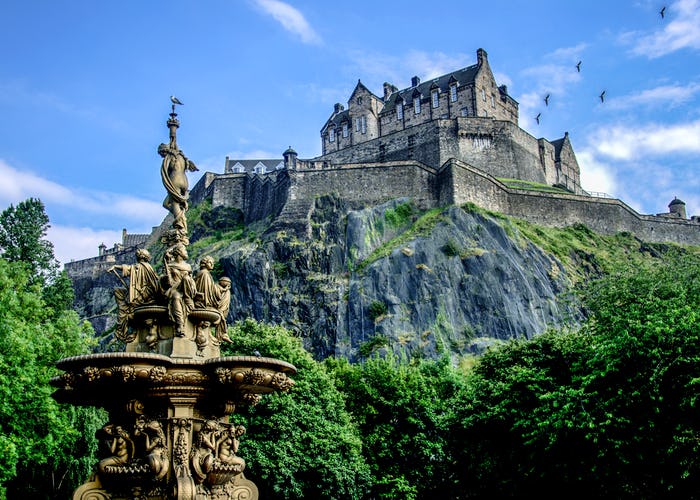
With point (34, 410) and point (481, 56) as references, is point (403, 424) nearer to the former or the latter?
point (34, 410)

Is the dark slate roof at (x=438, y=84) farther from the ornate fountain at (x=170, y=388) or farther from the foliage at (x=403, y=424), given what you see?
the ornate fountain at (x=170, y=388)

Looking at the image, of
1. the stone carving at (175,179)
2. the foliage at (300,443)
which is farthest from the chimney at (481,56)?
the stone carving at (175,179)

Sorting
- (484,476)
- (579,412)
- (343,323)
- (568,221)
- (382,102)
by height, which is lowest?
(484,476)

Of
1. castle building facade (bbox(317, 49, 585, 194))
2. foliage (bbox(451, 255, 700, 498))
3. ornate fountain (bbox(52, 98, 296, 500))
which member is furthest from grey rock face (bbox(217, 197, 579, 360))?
ornate fountain (bbox(52, 98, 296, 500))

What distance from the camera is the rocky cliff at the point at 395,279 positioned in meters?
50.0

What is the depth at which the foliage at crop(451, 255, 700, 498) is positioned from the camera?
19.3 m

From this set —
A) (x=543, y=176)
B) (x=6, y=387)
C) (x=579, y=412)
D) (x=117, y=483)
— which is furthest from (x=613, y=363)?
(x=543, y=176)

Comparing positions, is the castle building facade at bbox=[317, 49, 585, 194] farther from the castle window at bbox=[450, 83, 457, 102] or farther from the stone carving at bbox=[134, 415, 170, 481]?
the stone carving at bbox=[134, 415, 170, 481]

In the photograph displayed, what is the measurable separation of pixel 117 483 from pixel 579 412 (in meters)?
14.9

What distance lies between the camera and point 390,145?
71.6 metres

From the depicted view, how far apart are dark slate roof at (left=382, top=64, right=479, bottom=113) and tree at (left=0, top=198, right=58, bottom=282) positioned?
44250mm

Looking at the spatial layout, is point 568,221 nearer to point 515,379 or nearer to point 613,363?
point 515,379

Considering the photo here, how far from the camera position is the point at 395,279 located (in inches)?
2089

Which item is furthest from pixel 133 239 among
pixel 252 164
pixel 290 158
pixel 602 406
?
pixel 602 406
